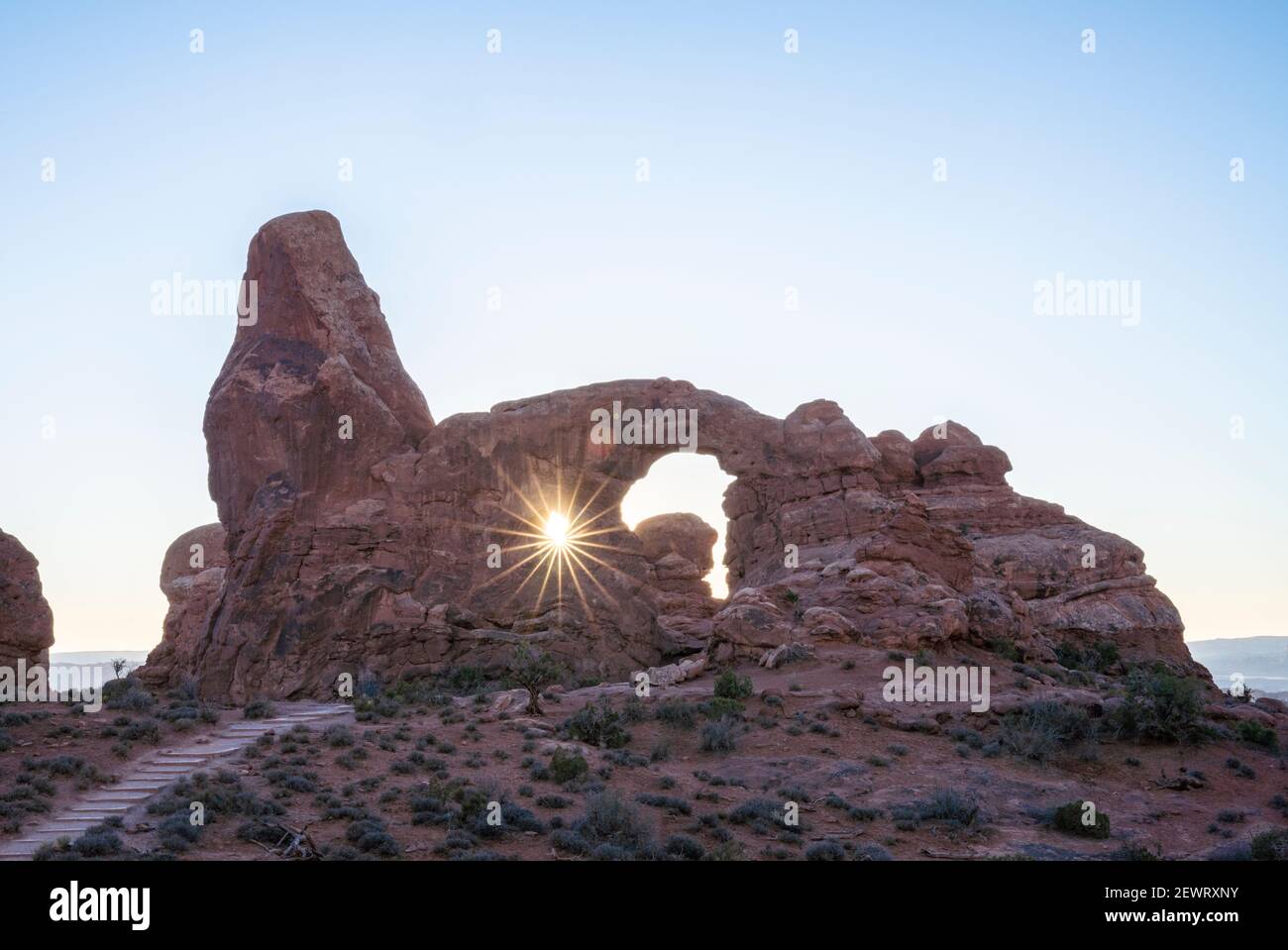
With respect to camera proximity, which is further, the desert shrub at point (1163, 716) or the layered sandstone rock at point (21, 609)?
the layered sandstone rock at point (21, 609)

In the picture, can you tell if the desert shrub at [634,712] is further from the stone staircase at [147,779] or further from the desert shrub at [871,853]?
the desert shrub at [871,853]

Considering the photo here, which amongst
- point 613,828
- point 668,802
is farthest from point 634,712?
point 613,828

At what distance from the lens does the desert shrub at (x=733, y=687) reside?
27.1 meters

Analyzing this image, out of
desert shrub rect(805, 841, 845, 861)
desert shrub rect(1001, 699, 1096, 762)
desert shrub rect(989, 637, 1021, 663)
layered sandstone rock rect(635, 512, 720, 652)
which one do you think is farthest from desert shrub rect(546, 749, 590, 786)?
layered sandstone rock rect(635, 512, 720, 652)

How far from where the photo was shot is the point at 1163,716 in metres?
25.2

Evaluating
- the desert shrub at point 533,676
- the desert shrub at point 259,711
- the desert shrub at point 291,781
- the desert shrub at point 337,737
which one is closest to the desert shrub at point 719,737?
the desert shrub at point 533,676

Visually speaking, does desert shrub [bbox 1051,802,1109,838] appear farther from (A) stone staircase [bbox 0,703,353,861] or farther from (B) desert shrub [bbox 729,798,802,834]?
(A) stone staircase [bbox 0,703,353,861]

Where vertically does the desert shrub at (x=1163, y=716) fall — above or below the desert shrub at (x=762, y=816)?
above

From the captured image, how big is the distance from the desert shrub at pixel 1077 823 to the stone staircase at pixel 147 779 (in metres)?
15.8

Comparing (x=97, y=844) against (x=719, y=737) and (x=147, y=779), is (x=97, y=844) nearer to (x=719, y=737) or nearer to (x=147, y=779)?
(x=147, y=779)

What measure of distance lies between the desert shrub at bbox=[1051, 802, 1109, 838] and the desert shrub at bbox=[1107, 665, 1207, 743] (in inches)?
261

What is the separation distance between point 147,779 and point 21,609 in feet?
32.3

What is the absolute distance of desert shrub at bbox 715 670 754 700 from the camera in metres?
27.1
